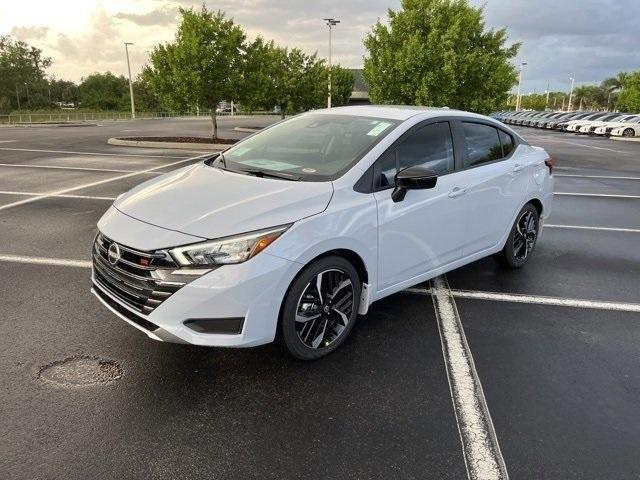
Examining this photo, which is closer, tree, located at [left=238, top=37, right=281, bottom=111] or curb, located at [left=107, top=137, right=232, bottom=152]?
curb, located at [left=107, top=137, right=232, bottom=152]

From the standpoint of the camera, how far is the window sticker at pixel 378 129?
3949 millimetres

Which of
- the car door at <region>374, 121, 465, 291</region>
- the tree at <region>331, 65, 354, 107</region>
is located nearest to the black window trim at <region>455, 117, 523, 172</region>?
the car door at <region>374, 121, 465, 291</region>

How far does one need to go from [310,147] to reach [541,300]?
253 cm

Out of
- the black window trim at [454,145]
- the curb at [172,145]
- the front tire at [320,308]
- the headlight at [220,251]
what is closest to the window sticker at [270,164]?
the black window trim at [454,145]

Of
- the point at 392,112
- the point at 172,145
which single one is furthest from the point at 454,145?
the point at 172,145

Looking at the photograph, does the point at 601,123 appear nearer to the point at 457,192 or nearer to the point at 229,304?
the point at 457,192

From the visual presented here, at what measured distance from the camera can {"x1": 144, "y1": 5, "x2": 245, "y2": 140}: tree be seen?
19.0 meters

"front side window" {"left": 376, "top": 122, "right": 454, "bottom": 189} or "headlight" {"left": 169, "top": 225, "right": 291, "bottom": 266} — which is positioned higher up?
"front side window" {"left": 376, "top": 122, "right": 454, "bottom": 189}

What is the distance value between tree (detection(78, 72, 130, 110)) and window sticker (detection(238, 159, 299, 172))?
349 ft

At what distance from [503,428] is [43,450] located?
2.39 meters

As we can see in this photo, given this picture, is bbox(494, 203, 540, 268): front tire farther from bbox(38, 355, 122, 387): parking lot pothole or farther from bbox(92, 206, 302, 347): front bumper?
bbox(38, 355, 122, 387): parking lot pothole

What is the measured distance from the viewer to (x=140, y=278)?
298 cm

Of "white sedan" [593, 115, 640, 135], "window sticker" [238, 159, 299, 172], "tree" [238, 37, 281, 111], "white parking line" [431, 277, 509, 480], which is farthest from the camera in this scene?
"white sedan" [593, 115, 640, 135]

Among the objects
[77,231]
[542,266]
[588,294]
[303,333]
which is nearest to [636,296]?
[588,294]
